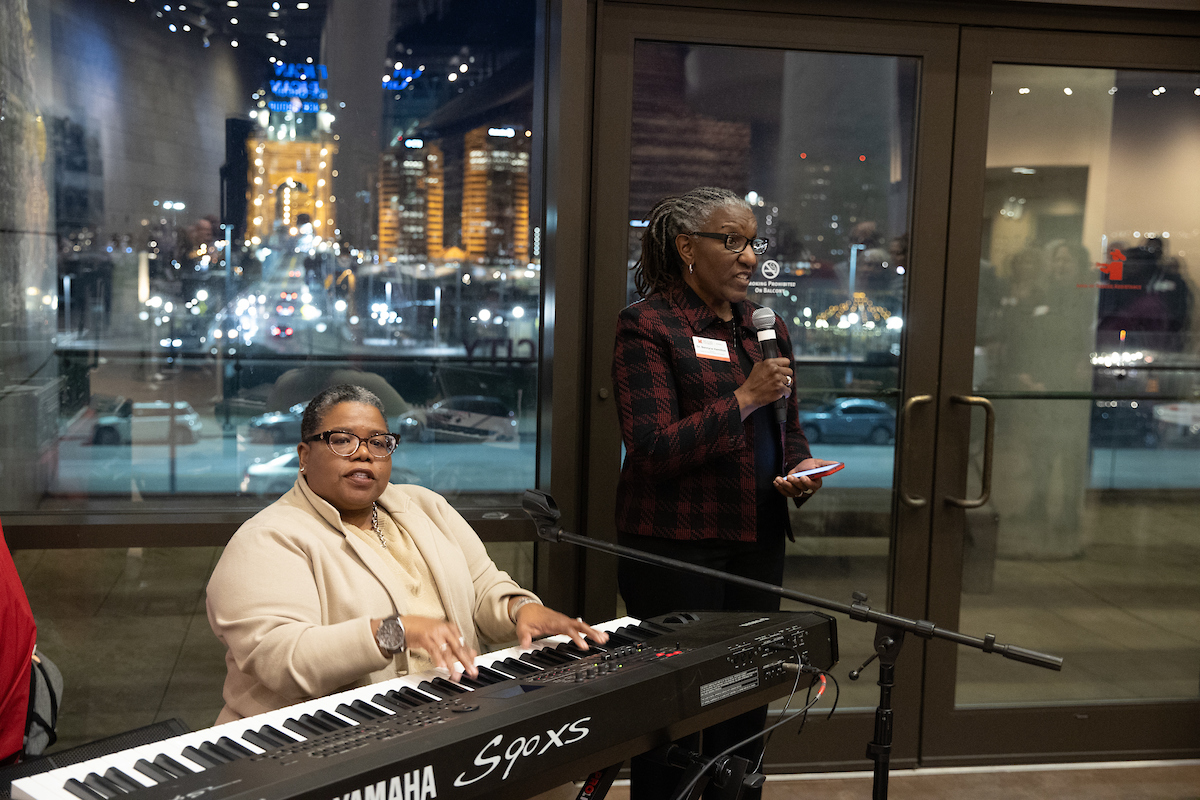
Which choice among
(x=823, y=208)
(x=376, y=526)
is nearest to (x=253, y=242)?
(x=376, y=526)

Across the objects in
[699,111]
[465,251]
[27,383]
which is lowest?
[27,383]

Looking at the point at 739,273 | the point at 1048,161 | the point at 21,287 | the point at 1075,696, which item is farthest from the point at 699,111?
the point at 1075,696

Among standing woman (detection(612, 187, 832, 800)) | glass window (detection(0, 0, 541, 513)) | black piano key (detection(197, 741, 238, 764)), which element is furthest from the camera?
glass window (detection(0, 0, 541, 513))

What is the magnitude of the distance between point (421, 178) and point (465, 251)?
0.24 m

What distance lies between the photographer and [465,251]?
2867 mm

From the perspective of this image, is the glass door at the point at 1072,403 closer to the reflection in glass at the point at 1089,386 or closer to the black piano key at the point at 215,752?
the reflection in glass at the point at 1089,386

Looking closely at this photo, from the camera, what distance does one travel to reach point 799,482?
214 centimetres

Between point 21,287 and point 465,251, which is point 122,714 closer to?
point 21,287

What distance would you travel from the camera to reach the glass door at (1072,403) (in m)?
3.05

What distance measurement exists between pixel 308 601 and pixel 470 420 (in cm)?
130

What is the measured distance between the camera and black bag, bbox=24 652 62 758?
1.81m

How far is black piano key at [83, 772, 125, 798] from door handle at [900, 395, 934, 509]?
2401mm

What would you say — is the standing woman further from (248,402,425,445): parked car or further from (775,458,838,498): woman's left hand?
(248,402,425,445): parked car

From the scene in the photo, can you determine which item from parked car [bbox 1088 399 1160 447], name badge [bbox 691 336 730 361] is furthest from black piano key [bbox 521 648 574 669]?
parked car [bbox 1088 399 1160 447]
